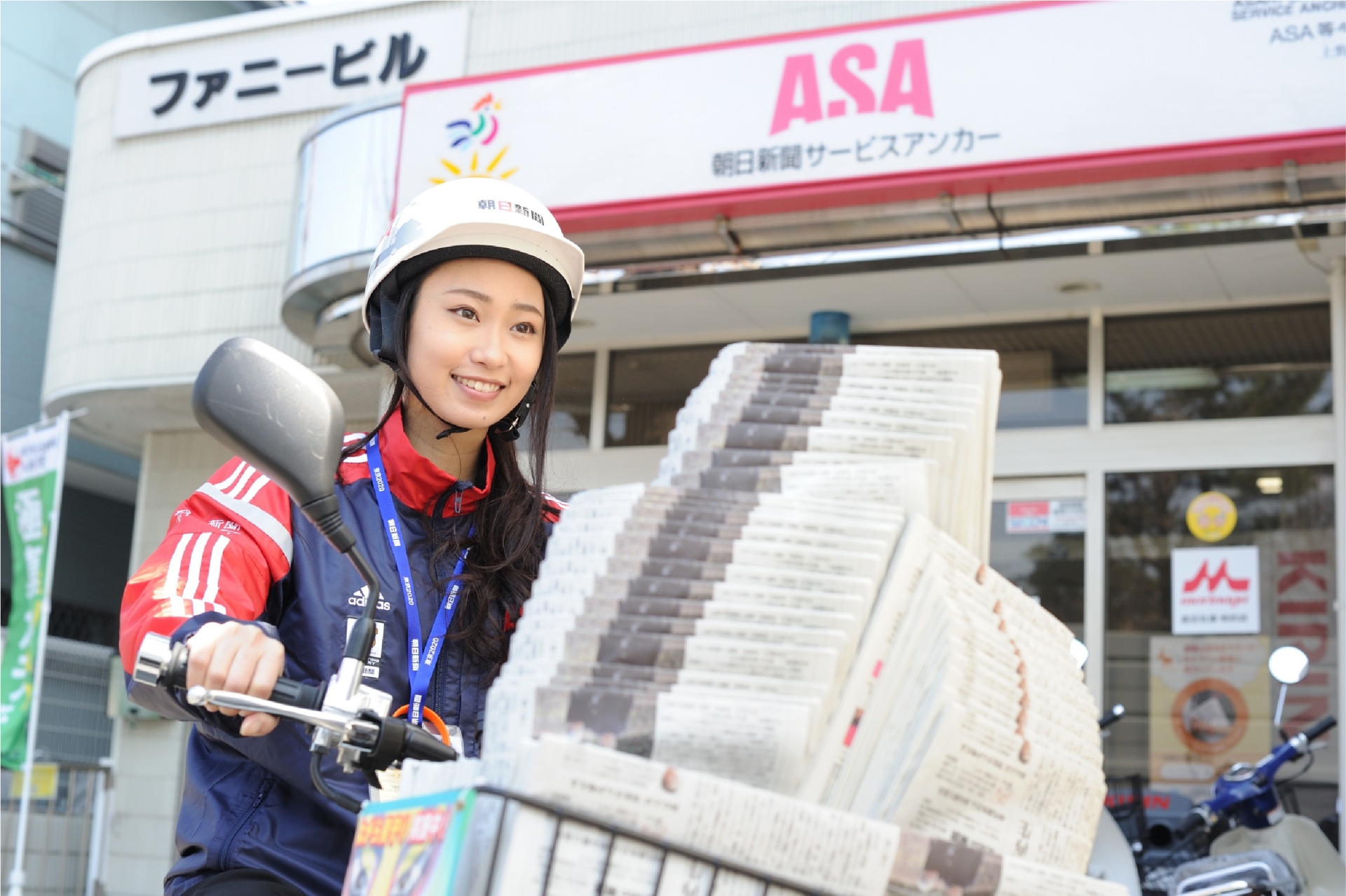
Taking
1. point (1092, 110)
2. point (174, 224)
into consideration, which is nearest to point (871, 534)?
point (1092, 110)

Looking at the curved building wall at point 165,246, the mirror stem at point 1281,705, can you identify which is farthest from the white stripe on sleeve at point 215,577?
the curved building wall at point 165,246

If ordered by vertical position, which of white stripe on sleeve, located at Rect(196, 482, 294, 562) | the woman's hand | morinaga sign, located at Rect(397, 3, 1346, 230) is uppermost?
morinaga sign, located at Rect(397, 3, 1346, 230)

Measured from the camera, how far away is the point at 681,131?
21.6 ft

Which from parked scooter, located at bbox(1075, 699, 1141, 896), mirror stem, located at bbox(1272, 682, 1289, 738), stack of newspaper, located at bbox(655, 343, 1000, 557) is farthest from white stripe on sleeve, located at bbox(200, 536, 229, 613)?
mirror stem, located at bbox(1272, 682, 1289, 738)

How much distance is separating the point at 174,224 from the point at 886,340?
212 inches

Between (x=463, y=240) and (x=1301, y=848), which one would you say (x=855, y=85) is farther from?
(x=463, y=240)

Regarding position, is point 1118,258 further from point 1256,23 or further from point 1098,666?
point 1098,666

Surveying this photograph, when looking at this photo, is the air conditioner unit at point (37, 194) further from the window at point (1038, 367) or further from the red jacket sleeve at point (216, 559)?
the red jacket sleeve at point (216, 559)

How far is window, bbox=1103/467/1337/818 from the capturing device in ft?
22.6

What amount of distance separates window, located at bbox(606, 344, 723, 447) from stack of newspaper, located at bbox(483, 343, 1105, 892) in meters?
7.05

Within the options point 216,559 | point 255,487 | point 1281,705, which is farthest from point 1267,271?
point 216,559

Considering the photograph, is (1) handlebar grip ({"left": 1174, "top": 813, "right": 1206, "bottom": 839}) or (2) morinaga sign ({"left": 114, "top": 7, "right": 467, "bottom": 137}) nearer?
(1) handlebar grip ({"left": 1174, "top": 813, "right": 1206, "bottom": 839})

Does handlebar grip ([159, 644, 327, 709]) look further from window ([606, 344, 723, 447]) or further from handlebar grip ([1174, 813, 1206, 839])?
window ([606, 344, 723, 447])

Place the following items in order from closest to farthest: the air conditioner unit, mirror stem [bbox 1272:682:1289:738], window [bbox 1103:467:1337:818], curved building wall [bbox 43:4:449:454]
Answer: mirror stem [bbox 1272:682:1289:738] → window [bbox 1103:467:1337:818] → curved building wall [bbox 43:4:449:454] → the air conditioner unit
